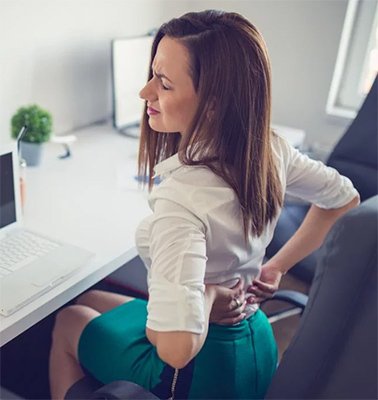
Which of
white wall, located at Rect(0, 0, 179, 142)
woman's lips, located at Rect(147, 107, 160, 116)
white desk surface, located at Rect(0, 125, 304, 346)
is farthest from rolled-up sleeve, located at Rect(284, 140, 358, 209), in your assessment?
white wall, located at Rect(0, 0, 179, 142)

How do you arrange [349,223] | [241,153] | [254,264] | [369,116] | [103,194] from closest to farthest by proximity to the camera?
[349,223] < [241,153] < [254,264] < [103,194] < [369,116]

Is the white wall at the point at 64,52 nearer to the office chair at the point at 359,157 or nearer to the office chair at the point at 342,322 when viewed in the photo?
the office chair at the point at 359,157

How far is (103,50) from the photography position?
1.91m

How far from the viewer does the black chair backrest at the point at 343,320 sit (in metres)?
0.59

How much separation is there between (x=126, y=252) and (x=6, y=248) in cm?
26

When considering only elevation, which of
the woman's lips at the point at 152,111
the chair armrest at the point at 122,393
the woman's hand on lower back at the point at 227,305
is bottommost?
the chair armrest at the point at 122,393

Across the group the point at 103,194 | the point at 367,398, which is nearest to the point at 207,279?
the point at 367,398

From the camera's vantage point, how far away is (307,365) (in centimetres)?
68

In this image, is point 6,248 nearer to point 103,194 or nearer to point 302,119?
point 103,194

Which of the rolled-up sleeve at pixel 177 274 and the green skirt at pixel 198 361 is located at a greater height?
the rolled-up sleeve at pixel 177 274

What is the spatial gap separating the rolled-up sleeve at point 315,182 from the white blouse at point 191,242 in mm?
37

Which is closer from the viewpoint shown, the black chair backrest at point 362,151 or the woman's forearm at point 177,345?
the woman's forearm at point 177,345

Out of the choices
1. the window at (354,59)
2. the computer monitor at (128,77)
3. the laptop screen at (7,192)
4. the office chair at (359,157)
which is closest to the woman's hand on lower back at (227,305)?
the laptop screen at (7,192)

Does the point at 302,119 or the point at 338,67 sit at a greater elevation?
the point at 338,67
